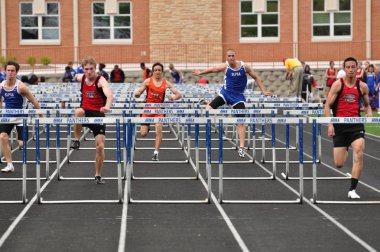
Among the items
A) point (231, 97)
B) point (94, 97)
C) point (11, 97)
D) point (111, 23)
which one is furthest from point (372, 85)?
point (94, 97)

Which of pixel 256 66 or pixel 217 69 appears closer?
pixel 217 69

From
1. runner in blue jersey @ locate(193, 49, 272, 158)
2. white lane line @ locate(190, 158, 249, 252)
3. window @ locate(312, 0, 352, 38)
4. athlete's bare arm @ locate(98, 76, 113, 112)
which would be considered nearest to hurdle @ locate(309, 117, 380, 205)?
white lane line @ locate(190, 158, 249, 252)

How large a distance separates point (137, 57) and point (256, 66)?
6.63 m

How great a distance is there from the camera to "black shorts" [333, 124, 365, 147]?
14422 millimetres

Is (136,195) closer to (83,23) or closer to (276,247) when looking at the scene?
(276,247)

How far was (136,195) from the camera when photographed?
15.0m

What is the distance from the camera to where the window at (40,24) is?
55.8 metres

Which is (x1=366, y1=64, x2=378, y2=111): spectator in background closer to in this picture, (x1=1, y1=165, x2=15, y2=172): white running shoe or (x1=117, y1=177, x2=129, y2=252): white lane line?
(x1=1, y1=165, x2=15, y2=172): white running shoe

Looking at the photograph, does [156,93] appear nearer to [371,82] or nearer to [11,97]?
[11,97]

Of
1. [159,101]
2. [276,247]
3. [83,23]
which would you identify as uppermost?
[83,23]

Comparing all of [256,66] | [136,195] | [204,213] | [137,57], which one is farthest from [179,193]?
[137,57]

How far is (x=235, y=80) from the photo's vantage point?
67.1ft

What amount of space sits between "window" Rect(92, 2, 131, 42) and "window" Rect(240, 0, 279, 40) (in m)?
5.65

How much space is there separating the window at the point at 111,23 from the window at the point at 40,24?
1.91m
